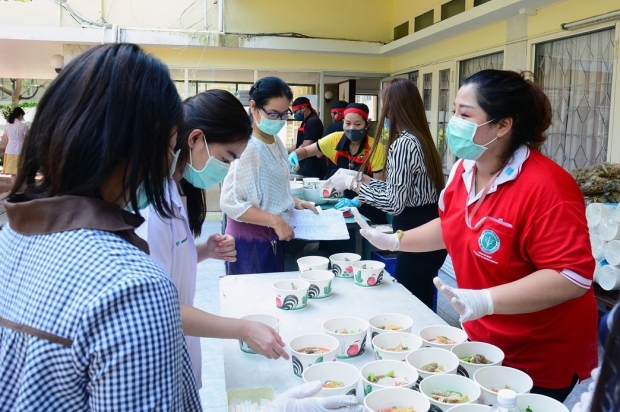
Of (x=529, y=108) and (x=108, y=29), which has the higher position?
(x=108, y=29)

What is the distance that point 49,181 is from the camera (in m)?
0.77

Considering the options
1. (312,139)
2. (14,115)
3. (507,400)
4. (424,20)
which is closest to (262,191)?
(507,400)

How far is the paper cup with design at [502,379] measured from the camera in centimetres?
123

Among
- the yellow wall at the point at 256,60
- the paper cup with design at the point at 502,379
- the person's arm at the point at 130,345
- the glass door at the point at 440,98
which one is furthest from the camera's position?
the yellow wall at the point at 256,60

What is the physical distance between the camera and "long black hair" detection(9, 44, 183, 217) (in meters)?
0.74

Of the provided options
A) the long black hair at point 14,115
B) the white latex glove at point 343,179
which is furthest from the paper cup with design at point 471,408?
the long black hair at point 14,115

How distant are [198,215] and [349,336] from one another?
68 cm

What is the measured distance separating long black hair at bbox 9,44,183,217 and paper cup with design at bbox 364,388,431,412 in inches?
26.4

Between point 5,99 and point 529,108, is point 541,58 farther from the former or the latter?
point 5,99

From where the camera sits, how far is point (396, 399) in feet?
3.80

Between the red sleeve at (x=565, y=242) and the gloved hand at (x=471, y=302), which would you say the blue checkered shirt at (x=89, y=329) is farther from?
the red sleeve at (x=565, y=242)

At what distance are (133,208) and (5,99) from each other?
913 inches

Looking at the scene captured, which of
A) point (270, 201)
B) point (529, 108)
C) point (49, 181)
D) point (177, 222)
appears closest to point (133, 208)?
point (49, 181)

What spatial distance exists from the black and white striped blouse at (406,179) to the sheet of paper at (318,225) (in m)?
0.26
